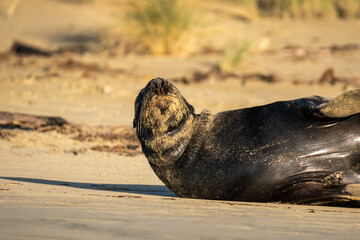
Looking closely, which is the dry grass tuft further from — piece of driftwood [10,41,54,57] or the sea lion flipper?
the sea lion flipper

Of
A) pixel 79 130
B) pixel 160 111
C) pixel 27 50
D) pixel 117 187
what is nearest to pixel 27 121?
pixel 79 130

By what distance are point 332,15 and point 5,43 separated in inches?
287

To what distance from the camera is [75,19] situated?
55.6 ft

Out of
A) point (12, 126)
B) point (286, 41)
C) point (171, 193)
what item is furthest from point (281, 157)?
point (286, 41)

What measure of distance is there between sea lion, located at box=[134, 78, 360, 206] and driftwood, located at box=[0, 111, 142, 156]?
2343mm

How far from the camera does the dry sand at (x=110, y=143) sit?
3.59 meters

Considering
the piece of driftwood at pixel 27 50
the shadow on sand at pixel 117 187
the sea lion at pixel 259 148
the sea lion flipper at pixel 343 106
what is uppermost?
the piece of driftwood at pixel 27 50

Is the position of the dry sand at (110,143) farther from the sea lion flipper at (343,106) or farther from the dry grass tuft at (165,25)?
the sea lion flipper at (343,106)

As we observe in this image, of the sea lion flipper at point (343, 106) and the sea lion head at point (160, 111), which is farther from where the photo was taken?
the sea lion head at point (160, 111)

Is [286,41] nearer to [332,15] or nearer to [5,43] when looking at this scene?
[332,15]

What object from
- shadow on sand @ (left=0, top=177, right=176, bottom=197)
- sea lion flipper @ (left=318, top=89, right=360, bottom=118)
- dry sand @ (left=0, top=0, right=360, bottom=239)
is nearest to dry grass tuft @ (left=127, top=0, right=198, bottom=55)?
dry sand @ (left=0, top=0, right=360, bottom=239)

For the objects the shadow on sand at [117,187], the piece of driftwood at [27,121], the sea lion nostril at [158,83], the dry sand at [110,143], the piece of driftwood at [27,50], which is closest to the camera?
the dry sand at [110,143]

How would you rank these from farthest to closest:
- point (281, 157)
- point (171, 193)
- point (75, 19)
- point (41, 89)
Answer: point (75, 19), point (41, 89), point (171, 193), point (281, 157)

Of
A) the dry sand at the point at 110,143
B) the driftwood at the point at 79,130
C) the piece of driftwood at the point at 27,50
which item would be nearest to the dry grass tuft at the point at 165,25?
the dry sand at the point at 110,143
